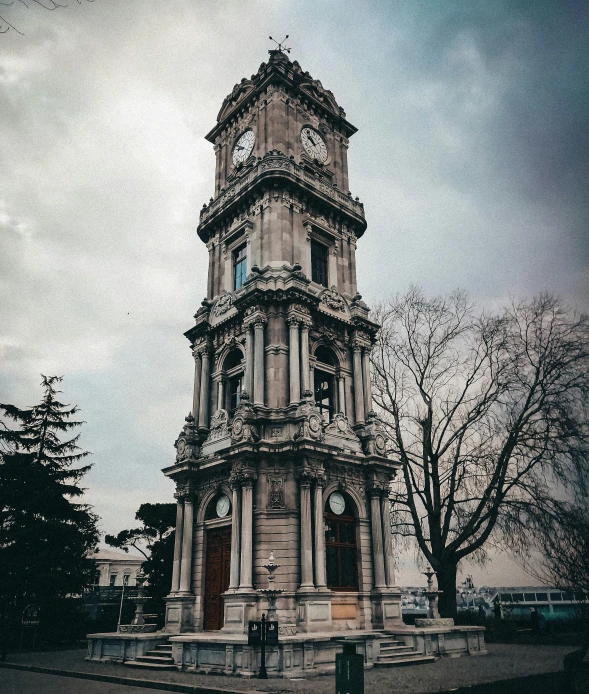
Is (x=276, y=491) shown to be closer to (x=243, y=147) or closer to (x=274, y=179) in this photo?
(x=274, y=179)

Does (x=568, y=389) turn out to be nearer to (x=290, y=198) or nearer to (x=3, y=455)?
(x=290, y=198)

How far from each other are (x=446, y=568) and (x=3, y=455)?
81.3ft

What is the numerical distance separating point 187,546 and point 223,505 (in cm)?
233

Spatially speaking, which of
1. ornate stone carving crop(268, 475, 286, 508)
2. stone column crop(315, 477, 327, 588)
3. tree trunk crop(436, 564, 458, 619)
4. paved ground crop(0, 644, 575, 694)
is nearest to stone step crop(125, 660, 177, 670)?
paved ground crop(0, 644, 575, 694)

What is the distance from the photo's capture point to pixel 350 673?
9.45 metres

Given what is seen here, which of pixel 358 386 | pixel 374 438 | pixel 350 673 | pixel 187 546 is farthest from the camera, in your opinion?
pixel 358 386

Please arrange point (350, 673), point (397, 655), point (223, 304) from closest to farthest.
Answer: point (350, 673), point (397, 655), point (223, 304)

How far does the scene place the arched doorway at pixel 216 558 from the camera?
74.6ft

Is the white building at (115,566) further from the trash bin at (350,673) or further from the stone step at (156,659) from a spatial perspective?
the trash bin at (350,673)

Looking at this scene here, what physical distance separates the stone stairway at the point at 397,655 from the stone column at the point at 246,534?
16.4ft

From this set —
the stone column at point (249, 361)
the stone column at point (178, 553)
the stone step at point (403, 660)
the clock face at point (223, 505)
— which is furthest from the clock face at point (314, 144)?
the stone step at point (403, 660)

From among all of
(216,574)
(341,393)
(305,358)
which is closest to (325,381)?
(341,393)

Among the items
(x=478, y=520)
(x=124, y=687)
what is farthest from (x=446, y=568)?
(x=124, y=687)

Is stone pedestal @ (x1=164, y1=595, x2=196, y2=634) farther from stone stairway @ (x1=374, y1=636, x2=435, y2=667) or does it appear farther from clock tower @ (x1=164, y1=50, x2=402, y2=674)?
stone stairway @ (x1=374, y1=636, x2=435, y2=667)
